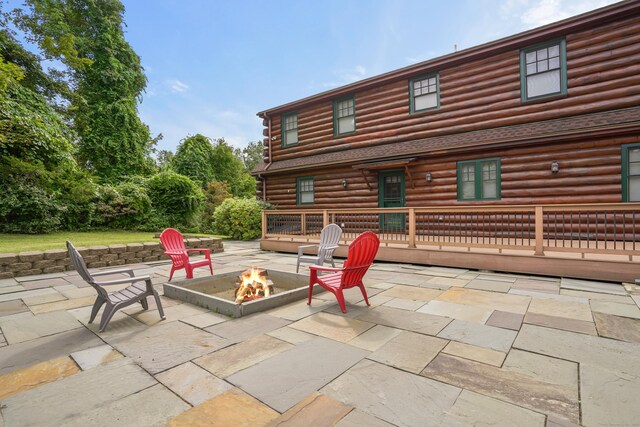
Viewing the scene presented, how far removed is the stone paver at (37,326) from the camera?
316 cm

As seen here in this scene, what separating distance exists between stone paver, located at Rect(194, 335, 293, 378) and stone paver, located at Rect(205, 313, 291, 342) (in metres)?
0.16

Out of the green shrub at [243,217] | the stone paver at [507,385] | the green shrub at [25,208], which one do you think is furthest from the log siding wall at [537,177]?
the green shrub at [25,208]

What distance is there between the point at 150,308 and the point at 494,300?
458cm

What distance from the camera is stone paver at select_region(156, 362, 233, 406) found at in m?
2.05

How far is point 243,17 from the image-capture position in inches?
774

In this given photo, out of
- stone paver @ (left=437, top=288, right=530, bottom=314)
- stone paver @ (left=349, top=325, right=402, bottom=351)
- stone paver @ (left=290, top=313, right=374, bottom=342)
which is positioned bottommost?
stone paver @ (left=437, top=288, right=530, bottom=314)

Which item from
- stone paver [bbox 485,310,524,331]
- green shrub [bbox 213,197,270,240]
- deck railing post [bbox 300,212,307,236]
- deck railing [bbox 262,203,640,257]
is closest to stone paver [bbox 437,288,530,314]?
stone paver [bbox 485,310,524,331]

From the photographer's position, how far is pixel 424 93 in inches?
409

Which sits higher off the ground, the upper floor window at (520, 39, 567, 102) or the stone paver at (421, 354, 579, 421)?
the upper floor window at (520, 39, 567, 102)

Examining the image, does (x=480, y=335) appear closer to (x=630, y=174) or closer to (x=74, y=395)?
(x=74, y=395)

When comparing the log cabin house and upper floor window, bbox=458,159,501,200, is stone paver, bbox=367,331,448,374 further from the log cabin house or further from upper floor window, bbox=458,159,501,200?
upper floor window, bbox=458,159,501,200

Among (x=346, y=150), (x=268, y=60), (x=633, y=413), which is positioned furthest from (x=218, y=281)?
(x=268, y=60)

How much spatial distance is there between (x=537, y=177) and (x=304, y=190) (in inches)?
313

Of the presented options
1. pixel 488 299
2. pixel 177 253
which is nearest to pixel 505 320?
pixel 488 299
